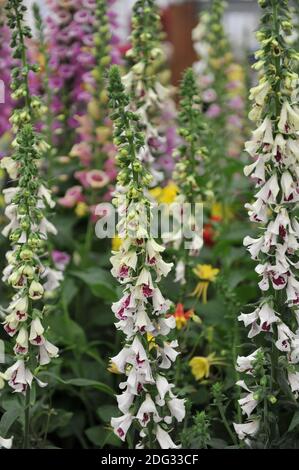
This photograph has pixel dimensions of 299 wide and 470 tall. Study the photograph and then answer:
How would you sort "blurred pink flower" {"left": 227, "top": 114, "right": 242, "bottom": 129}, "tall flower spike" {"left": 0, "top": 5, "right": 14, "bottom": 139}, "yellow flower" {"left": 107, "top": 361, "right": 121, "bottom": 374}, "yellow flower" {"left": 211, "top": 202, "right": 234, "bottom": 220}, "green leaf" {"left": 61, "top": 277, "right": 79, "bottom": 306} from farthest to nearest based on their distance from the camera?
"blurred pink flower" {"left": 227, "top": 114, "right": 242, "bottom": 129} < "tall flower spike" {"left": 0, "top": 5, "right": 14, "bottom": 139} < "yellow flower" {"left": 211, "top": 202, "right": 234, "bottom": 220} < "green leaf" {"left": 61, "top": 277, "right": 79, "bottom": 306} < "yellow flower" {"left": 107, "top": 361, "right": 121, "bottom": 374}

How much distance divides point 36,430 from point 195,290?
2.64 feet

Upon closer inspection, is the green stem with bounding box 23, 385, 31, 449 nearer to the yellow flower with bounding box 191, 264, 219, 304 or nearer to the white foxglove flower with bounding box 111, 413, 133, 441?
the white foxglove flower with bounding box 111, 413, 133, 441

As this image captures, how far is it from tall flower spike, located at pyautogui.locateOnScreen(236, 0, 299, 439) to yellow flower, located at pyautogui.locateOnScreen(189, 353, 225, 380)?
46 centimetres

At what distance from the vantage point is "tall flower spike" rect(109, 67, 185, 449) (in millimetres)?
2217

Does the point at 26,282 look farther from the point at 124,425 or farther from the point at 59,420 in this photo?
the point at 59,420

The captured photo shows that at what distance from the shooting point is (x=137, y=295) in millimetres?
2207

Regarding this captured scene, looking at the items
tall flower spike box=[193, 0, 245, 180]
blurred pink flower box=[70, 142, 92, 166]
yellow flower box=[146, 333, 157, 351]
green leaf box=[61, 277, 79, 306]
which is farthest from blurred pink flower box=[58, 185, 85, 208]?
yellow flower box=[146, 333, 157, 351]

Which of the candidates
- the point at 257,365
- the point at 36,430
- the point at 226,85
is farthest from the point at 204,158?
the point at 226,85

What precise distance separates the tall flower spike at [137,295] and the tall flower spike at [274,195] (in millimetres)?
253

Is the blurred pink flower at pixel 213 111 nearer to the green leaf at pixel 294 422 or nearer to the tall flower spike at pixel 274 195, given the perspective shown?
the tall flower spike at pixel 274 195

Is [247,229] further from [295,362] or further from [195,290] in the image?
[295,362]

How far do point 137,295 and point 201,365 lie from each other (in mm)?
779

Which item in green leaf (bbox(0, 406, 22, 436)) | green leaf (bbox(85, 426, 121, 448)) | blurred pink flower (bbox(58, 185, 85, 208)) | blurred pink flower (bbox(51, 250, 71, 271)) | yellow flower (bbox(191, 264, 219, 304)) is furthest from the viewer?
blurred pink flower (bbox(58, 185, 85, 208))

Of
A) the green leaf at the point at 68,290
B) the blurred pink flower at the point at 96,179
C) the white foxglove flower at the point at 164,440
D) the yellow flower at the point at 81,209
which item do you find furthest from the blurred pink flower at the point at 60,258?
the white foxglove flower at the point at 164,440
